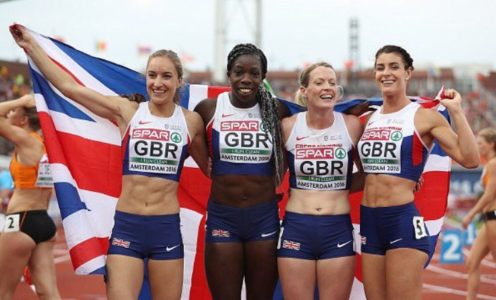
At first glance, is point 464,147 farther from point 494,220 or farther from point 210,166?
point 494,220

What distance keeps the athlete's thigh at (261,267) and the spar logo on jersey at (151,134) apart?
0.95 meters

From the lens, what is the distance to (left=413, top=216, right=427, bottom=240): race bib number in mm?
5156

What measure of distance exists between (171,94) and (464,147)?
203cm

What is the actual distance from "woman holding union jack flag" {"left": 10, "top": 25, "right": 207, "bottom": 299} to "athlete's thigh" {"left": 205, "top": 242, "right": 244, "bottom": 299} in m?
0.25

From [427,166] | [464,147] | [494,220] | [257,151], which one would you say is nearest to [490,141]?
[494,220]

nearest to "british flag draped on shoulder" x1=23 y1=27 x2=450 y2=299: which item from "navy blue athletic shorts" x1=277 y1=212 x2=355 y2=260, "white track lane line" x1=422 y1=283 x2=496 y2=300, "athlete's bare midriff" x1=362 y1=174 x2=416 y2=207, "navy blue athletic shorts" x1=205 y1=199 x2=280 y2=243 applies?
"athlete's bare midriff" x1=362 y1=174 x2=416 y2=207

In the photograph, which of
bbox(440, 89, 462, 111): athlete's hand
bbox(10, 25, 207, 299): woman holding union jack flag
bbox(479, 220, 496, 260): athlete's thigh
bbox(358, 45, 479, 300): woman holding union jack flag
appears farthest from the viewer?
bbox(479, 220, 496, 260): athlete's thigh

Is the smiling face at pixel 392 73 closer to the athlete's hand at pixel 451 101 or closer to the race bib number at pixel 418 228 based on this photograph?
the athlete's hand at pixel 451 101

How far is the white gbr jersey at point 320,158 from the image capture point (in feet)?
17.3

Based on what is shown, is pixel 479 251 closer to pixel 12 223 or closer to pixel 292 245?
pixel 292 245

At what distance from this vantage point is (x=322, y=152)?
17.3 ft

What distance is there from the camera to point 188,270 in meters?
6.43

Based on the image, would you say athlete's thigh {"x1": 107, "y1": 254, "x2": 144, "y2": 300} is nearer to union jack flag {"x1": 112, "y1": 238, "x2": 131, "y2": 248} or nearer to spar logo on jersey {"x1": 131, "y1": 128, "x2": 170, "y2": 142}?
union jack flag {"x1": 112, "y1": 238, "x2": 131, "y2": 248}

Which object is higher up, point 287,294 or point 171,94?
point 171,94
